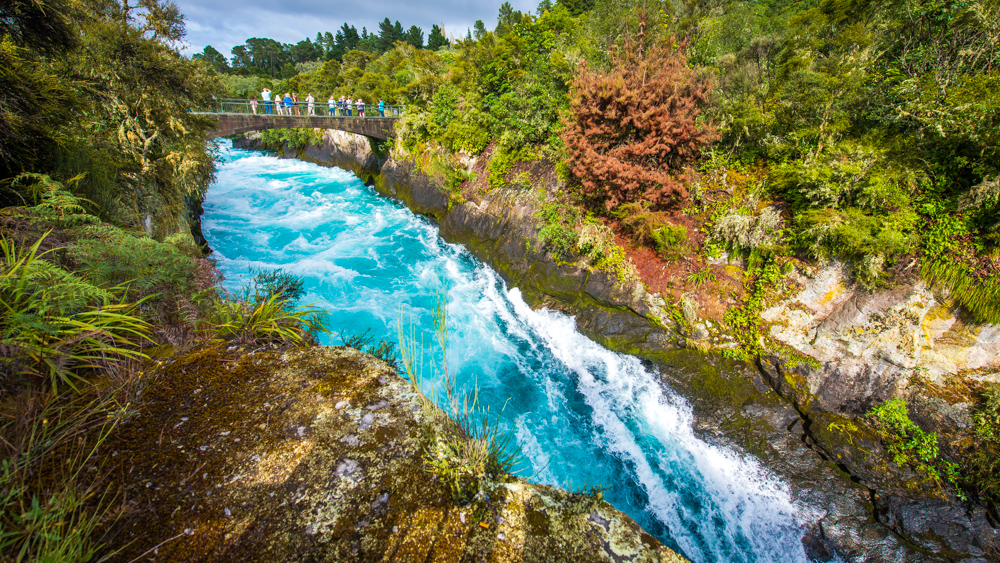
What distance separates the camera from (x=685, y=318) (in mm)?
7285

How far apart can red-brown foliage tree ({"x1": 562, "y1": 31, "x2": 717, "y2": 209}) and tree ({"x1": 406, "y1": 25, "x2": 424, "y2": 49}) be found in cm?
6284

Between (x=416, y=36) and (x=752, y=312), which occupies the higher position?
(x=416, y=36)

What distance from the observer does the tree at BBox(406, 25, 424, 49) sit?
191ft

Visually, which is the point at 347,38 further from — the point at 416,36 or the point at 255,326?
the point at 255,326

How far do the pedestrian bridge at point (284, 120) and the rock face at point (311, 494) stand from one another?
51.1 ft

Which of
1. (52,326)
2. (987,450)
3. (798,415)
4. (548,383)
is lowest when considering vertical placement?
(548,383)

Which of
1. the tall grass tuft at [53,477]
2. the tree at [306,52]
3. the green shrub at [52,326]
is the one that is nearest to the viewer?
the tall grass tuft at [53,477]

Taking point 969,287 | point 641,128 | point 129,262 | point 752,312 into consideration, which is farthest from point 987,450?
point 129,262

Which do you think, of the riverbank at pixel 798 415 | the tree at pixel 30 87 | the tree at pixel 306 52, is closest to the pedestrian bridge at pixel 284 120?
the tree at pixel 30 87

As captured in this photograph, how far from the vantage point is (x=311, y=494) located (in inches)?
76.2

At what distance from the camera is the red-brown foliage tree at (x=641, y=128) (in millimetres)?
7961

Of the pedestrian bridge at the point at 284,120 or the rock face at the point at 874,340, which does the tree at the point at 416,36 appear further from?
the rock face at the point at 874,340

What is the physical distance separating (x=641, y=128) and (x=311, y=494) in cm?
910

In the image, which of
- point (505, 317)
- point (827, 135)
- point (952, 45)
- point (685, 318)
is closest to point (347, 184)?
point (505, 317)
